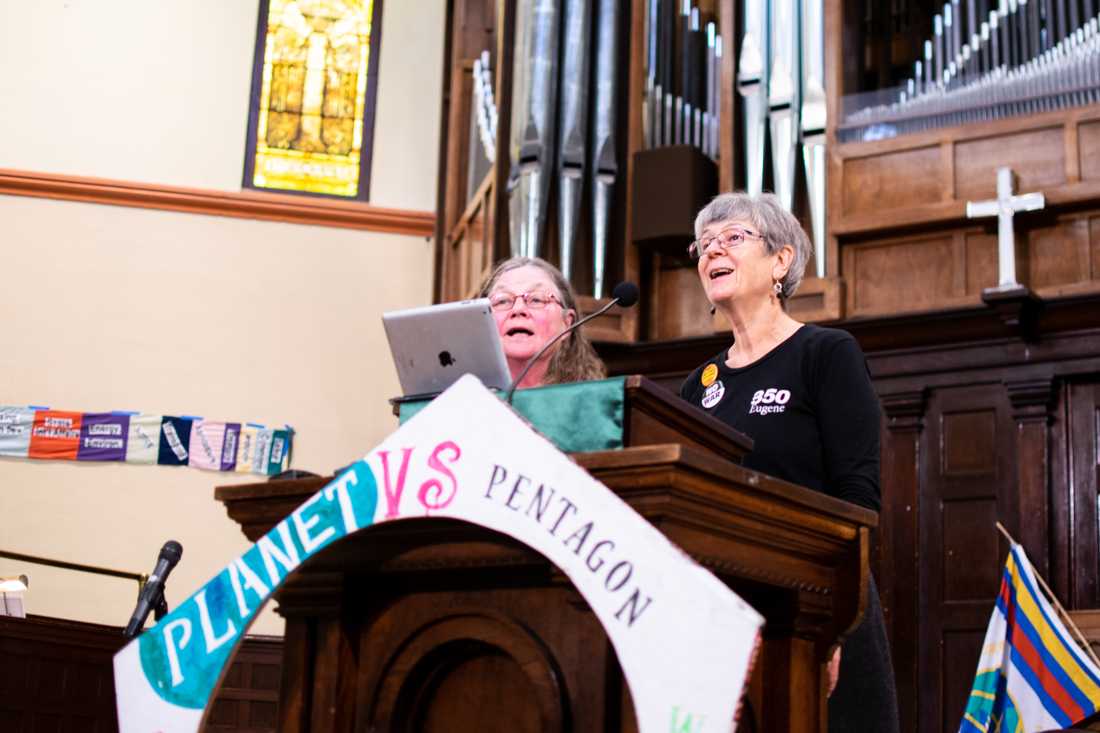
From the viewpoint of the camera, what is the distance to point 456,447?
5.02 ft

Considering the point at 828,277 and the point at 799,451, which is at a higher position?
the point at 828,277

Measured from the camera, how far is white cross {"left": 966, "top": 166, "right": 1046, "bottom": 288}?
4.84 meters

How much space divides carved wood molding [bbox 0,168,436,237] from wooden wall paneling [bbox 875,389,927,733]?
130 inches

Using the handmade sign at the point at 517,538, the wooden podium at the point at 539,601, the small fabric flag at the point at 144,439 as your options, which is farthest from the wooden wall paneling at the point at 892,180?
the handmade sign at the point at 517,538

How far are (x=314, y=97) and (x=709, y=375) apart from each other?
5.87 metres

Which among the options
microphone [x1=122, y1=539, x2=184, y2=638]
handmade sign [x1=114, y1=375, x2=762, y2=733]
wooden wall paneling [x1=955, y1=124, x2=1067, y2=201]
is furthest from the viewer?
wooden wall paneling [x1=955, y1=124, x2=1067, y2=201]

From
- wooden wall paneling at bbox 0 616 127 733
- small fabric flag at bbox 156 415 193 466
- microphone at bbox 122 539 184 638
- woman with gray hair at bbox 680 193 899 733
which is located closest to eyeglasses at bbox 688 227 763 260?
woman with gray hair at bbox 680 193 899 733

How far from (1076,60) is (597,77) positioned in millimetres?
1862

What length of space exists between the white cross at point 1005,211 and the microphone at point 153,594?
9.54ft

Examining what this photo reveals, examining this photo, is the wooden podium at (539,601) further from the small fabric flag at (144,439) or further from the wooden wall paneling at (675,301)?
the small fabric flag at (144,439)

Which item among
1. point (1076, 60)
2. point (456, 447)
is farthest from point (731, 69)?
point (456, 447)

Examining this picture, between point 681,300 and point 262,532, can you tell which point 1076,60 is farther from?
point 262,532

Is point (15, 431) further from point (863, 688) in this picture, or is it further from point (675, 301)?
point (863, 688)

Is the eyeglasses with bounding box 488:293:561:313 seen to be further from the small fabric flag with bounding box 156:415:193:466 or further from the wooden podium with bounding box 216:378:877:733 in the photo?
the small fabric flag with bounding box 156:415:193:466
